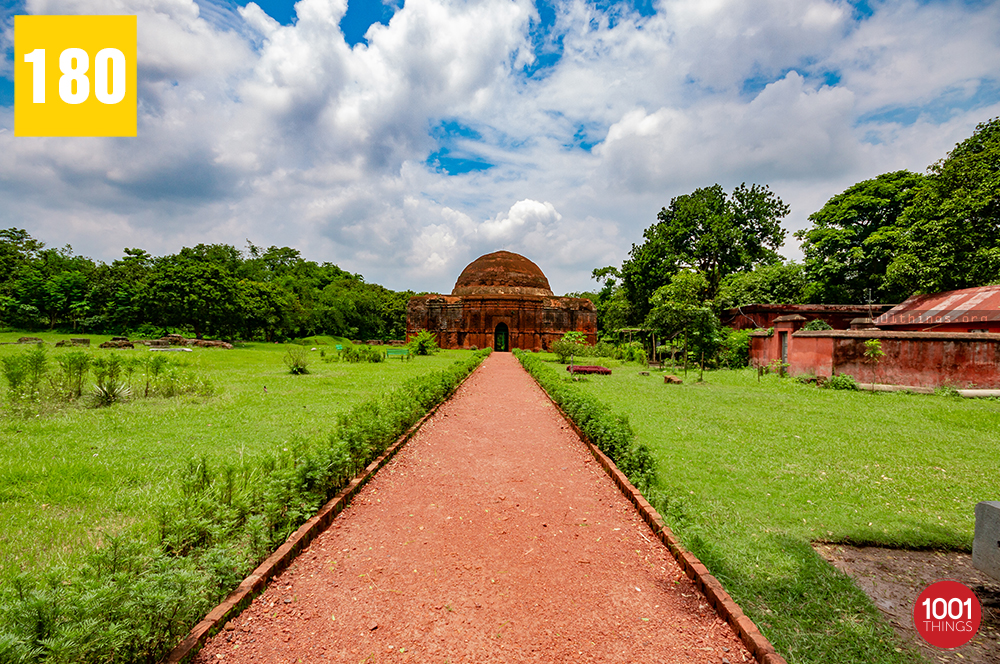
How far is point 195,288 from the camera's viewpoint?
27.9 meters

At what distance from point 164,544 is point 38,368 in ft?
28.4

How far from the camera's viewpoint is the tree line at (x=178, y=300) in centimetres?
2839

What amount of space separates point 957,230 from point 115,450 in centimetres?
2551

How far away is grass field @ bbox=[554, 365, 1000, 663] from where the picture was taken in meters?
2.73

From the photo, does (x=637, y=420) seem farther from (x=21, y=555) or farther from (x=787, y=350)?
(x=787, y=350)

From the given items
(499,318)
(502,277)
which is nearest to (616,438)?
(499,318)

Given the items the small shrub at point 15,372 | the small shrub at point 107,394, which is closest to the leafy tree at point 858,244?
the small shrub at point 107,394

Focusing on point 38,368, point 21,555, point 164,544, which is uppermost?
point 38,368

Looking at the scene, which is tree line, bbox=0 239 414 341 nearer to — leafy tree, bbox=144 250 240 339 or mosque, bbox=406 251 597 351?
leafy tree, bbox=144 250 240 339

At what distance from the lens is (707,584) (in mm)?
2779

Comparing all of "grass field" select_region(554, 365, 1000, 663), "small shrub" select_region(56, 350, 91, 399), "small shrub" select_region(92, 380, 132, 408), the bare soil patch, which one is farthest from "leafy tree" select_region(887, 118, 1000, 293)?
"small shrub" select_region(56, 350, 91, 399)

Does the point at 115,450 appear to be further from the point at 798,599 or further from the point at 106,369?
the point at 798,599

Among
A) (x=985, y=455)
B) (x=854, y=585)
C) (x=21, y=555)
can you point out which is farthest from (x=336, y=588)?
(x=985, y=455)

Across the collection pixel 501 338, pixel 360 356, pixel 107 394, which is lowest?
pixel 107 394
